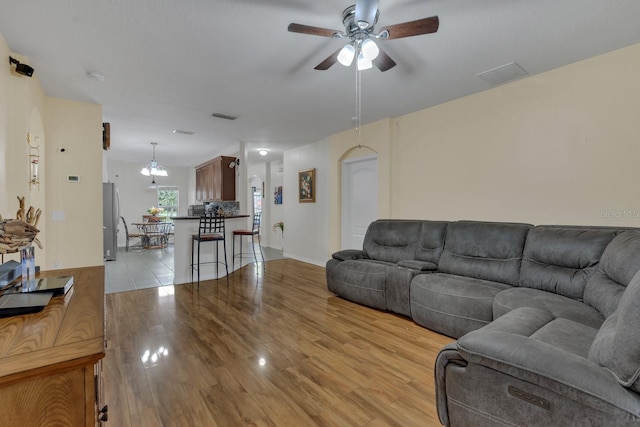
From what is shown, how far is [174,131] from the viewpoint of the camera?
208 inches

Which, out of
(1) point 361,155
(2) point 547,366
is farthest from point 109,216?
(2) point 547,366

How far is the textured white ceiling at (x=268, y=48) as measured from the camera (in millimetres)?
2074

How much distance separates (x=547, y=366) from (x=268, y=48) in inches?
110

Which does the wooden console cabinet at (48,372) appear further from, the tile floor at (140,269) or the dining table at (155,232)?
the dining table at (155,232)

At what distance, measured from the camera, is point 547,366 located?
118 centimetres

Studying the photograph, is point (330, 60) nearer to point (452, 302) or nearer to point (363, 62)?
point (363, 62)

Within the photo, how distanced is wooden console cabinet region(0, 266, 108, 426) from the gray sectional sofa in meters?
1.45

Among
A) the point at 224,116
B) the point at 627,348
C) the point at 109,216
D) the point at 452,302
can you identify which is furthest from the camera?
the point at 109,216

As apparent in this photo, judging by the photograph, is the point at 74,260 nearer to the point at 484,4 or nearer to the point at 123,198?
the point at 484,4

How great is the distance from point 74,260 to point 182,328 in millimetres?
2140

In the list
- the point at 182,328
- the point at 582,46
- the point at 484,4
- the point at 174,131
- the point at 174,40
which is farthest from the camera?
the point at 174,131

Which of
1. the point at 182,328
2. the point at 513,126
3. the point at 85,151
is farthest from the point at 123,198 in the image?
the point at 513,126

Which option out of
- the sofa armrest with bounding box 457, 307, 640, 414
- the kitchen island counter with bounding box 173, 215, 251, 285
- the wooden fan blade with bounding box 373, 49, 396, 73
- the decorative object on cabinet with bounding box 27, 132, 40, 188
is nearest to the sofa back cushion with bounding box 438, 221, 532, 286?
the sofa armrest with bounding box 457, 307, 640, 414

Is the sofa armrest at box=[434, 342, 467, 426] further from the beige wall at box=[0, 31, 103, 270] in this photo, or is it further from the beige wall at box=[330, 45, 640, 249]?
the beige wall at box=[0, 31, 103, 270]
